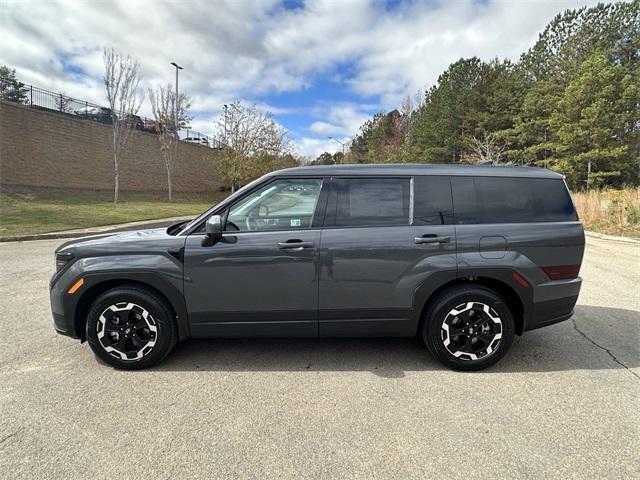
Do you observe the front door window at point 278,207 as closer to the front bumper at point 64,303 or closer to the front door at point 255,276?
the front door at point 255,276

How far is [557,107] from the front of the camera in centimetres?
2603

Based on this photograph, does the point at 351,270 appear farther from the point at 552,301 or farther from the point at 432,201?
the point at 552,301

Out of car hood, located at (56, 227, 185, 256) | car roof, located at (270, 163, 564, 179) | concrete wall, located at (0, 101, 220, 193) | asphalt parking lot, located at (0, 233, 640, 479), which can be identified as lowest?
asphalt parking lot, located at (0, 233, 640, 479)

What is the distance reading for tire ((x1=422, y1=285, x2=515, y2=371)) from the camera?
10.6 ft

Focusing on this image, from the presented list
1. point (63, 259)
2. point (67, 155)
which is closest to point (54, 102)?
point (67, 155)

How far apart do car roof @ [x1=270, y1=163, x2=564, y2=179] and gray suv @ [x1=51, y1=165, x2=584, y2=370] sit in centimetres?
3

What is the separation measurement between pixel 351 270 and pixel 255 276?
0.84 m

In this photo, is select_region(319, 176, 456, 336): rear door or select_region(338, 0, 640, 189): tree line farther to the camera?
select_region(338, 0, 640, 189): tree line

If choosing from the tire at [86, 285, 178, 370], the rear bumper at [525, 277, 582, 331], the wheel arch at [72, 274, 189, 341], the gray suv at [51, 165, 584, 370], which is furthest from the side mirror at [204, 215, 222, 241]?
the rear bumper at [525, 277, 582, 331]

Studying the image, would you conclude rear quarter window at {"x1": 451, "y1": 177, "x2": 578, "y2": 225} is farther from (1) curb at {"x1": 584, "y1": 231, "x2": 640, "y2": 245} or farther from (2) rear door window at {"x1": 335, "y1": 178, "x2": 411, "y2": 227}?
(1) curb at {"x1": 584, "y1": 231, "x2": 640, "y2": 245}

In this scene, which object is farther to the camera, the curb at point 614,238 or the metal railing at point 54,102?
the metal railing at point 54,102

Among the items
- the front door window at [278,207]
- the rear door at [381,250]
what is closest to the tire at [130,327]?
the front door window at [278,207]

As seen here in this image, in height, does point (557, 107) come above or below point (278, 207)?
above

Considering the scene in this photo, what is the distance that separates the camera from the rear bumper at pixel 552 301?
3.28 m
